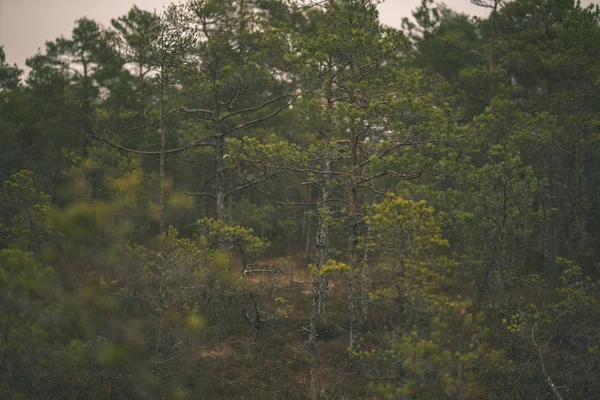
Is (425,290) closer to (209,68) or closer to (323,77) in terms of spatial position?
(323,77)

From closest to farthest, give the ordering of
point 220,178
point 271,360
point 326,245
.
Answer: point 271,360, point 326,245, point 220,178

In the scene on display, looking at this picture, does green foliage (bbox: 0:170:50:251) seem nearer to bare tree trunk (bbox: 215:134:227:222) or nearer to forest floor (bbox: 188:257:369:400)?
bare tree trunk (bbox: 215:134:227:222)

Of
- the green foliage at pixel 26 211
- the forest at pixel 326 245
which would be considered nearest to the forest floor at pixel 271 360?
the forest at pixel 326 245

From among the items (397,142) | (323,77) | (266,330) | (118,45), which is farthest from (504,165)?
(118,45)

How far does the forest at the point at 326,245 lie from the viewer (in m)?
7.82

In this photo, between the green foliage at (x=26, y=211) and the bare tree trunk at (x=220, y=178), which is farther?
the bare tree trunk at (x=220, y=178)

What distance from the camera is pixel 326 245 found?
42.6ft

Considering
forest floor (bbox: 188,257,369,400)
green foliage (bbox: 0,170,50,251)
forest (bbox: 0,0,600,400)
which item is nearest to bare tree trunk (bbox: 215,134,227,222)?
forest (bbox: 0,0,600,400)

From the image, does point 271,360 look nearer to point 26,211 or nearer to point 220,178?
point 220,178

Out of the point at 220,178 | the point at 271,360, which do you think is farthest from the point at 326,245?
the point at 220,178

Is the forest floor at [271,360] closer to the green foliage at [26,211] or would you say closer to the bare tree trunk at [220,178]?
the bare tree trunk at [220,178]

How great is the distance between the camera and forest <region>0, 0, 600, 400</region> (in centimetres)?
782

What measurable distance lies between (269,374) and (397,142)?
6.82 metres

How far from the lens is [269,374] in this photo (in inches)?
440
